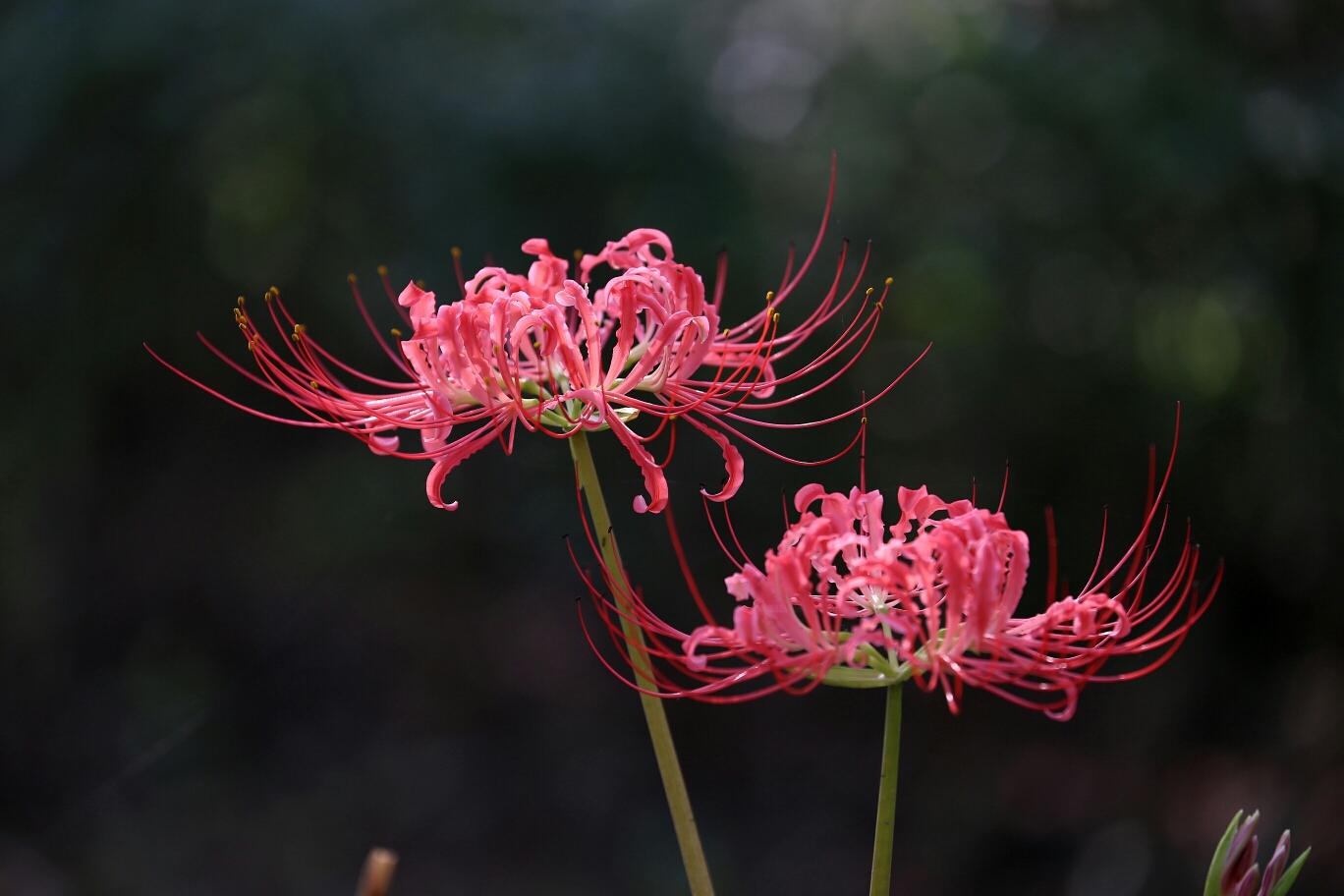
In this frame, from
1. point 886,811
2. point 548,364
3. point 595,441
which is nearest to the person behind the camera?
point 886,811

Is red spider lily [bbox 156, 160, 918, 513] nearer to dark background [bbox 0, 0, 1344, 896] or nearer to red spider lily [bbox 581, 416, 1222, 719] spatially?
red spider lily [bbox 581, 416, 1222, 719]

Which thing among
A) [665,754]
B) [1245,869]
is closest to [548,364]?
[665,754]

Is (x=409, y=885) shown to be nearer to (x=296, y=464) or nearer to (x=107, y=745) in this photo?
(x=107, y=745)

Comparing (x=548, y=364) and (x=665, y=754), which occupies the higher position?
(x=548, y=364)

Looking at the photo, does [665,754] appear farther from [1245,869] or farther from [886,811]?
[1245,869]

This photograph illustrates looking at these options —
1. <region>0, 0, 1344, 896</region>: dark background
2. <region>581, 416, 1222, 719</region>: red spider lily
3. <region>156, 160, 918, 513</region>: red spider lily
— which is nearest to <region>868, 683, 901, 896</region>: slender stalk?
<region>581, 416, 1222, 719</region>: red spider lily

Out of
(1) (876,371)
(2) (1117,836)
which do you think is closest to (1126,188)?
(1) (876,371)
